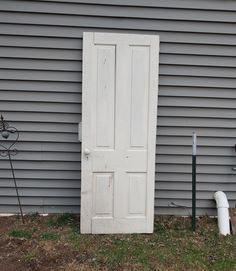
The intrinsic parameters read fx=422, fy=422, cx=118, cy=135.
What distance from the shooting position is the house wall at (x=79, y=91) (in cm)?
474

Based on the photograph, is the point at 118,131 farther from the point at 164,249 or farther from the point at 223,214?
the point at 223,214

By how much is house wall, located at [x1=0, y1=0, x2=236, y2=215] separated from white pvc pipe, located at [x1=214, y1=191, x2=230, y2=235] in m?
0.22

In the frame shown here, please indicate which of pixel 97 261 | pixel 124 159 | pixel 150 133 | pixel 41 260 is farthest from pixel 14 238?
pixel 150 133

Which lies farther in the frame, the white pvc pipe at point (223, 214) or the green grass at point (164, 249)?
the white pvc pipe at point (223, 214)

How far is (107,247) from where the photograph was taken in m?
4.30

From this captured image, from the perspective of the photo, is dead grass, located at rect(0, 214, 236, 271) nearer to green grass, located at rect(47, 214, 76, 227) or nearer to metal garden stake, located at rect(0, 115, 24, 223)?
green grass, located at rect(47, 214, 76, 227)

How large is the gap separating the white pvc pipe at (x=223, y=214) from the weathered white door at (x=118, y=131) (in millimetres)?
822

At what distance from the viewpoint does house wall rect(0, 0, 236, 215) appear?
15.5ft

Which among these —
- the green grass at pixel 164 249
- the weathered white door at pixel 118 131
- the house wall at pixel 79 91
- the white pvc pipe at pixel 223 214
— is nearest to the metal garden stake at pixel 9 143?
the house wall at pixel 79 91

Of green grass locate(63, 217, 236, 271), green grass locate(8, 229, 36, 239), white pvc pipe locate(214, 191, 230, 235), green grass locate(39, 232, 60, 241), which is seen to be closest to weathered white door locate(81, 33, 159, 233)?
green grass locate(63, 217, 236, 271)

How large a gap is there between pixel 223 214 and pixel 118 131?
5.15 feet

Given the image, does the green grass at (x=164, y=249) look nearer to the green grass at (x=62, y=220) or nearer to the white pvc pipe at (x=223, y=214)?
the white pvc pipe at (x=223, y=214)

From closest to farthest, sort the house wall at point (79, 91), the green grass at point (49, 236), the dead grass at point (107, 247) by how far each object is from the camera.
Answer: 1. the dead grass at point (107, 247)
2. the green grass at point (49, 236)
3. the house wall at point (79, 91)

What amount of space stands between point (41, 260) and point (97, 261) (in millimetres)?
534
